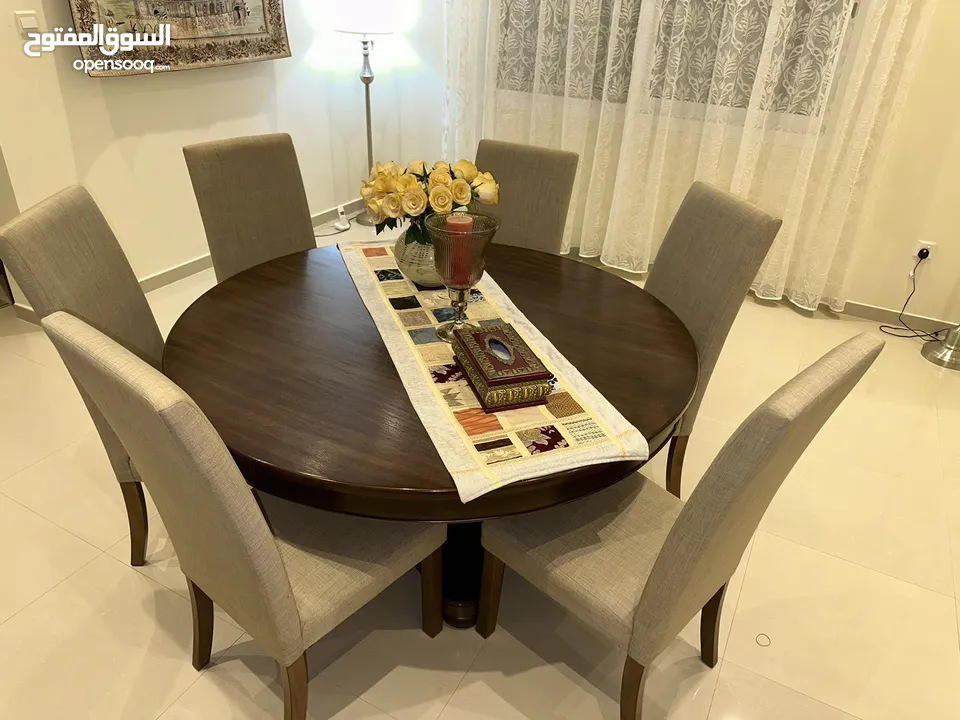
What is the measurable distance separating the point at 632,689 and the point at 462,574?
0.54 meters

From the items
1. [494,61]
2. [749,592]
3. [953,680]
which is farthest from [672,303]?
Answer: [494,61]

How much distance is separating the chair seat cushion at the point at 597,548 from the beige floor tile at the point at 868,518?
2.75 feet

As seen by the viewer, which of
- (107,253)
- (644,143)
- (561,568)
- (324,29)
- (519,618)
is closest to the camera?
(561,568)

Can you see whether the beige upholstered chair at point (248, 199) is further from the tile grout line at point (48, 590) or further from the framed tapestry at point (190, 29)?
the framed tapestry at point (190, 29)

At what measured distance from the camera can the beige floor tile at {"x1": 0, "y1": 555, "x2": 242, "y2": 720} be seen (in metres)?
1.54

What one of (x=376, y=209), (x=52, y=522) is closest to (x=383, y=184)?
(x=376, y=209)

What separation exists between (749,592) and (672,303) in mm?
858

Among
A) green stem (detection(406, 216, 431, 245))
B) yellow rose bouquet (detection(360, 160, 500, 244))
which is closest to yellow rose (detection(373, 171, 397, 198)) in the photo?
yellow rose bouquet (detection(360, 160, 500, 244))

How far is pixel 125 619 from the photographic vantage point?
1.74 meters

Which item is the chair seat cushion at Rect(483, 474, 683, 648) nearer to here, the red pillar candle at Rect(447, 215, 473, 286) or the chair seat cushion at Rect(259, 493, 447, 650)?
the chair seat cushion at Rect(259, 493, 447, 650)

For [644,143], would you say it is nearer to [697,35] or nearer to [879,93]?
[697,35]

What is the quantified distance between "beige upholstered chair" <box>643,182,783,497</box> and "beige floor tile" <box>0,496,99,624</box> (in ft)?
5.92

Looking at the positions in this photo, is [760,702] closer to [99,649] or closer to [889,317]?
[99,649]

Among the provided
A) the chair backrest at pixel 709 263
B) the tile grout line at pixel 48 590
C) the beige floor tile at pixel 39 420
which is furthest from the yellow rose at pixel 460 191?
the beige floor tile at pixel 39 420
